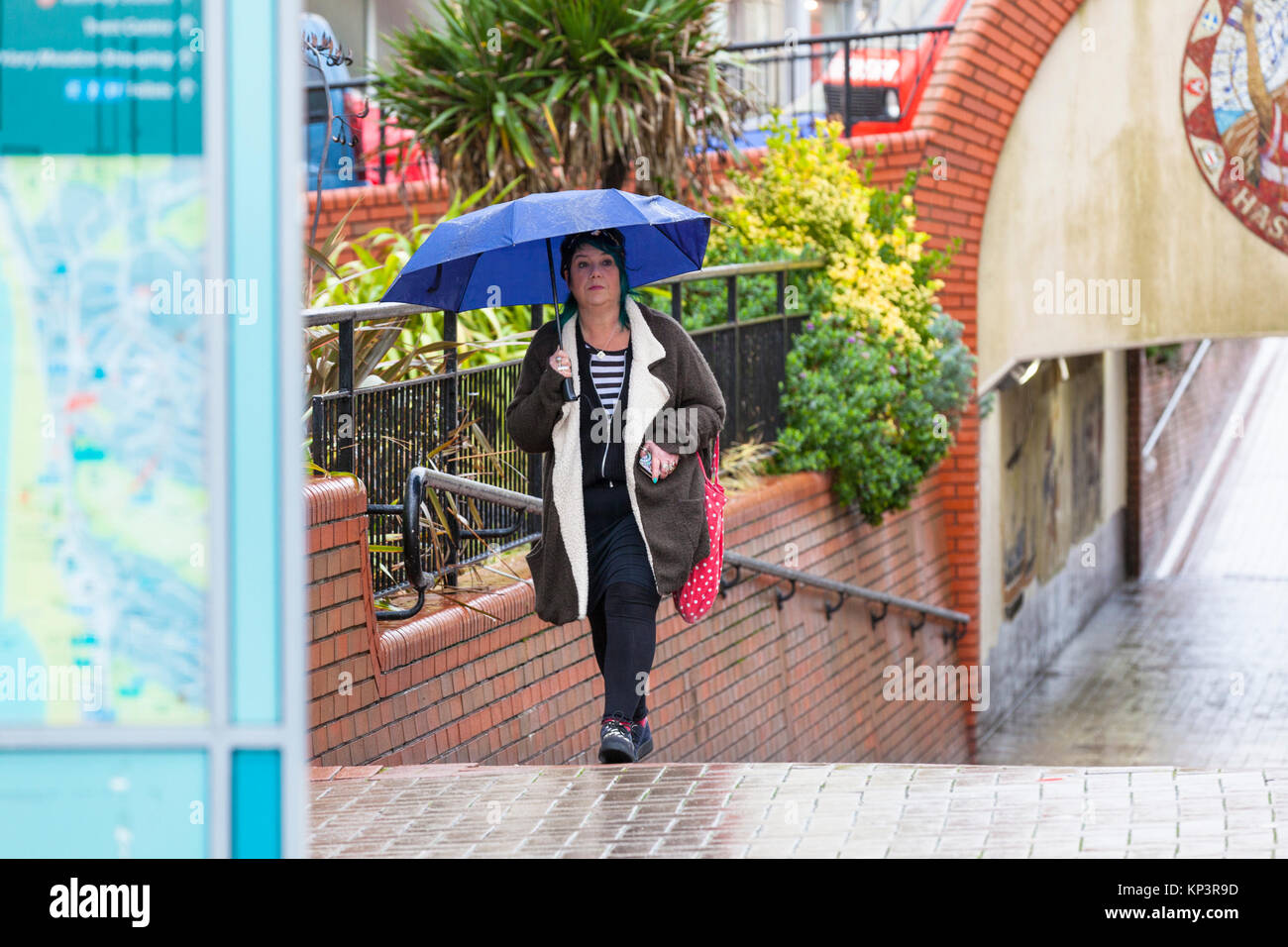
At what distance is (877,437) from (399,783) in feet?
19.8

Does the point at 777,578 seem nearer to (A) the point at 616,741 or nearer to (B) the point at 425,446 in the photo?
(B) the point at 425,446

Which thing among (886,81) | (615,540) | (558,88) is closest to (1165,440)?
(886,81)

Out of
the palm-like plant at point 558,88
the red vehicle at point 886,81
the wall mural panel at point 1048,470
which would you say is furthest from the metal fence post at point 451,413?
the wall mural panel at point 1048,470

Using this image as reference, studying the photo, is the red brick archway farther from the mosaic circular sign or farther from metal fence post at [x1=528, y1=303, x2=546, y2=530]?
metal fence post at [x1=528, y1=303, x2=546, y2=530]

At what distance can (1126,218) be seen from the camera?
13000 mm

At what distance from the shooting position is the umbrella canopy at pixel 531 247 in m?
5.09

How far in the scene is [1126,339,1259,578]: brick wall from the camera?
21875 millimetres

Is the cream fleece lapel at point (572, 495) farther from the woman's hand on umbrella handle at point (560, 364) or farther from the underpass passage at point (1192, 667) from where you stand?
the underpass passage at point (1192, 667)

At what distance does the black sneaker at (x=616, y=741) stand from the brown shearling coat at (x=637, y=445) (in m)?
0.36

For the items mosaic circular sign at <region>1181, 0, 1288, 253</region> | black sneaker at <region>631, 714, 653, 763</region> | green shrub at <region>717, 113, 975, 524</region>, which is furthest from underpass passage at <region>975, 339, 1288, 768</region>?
black sneaker at <region>631, 714, 653, 763</region>

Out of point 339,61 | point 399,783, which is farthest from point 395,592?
point 339,61

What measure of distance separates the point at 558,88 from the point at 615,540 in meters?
4.77

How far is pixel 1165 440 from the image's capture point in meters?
23.1

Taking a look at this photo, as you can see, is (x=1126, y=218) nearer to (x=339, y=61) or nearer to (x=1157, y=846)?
(x=339, y=61)
